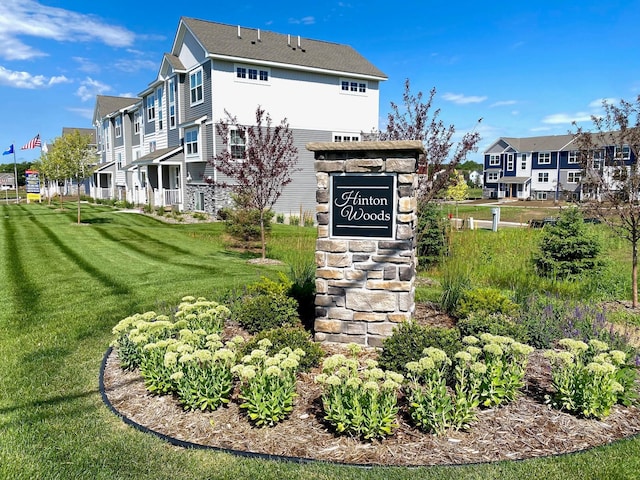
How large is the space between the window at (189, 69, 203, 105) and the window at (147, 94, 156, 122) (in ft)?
21.3

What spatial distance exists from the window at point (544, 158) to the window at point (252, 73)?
143ft

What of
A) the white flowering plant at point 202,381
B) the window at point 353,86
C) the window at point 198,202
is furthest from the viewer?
the window at point 353,86

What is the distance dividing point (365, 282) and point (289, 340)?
111 cm

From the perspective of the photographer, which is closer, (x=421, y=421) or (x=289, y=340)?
(x=421, y=421)

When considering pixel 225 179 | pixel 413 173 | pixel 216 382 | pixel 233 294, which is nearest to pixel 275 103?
pixel 225 179

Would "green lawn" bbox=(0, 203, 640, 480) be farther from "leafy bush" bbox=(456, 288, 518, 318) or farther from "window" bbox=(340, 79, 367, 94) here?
"window" bbox=(340, 79, 367, 94)

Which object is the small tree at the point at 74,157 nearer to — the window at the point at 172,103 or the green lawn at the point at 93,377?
the window at the point at 172,103

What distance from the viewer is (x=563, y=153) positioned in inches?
2159

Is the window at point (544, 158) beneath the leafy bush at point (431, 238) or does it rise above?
above

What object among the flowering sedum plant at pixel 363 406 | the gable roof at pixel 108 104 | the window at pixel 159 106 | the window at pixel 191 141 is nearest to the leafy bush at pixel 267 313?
the flowering sedum plant at pixel 363 406

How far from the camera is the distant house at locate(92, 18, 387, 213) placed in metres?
23.9

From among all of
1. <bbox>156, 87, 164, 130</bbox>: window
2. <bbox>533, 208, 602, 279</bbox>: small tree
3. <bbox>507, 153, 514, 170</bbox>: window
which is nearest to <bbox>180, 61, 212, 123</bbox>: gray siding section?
<bbox>156, 87, 164, 130</bbox>: window

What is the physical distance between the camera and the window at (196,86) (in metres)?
24.8

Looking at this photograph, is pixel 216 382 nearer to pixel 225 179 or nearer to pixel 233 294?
pixel 233 294
